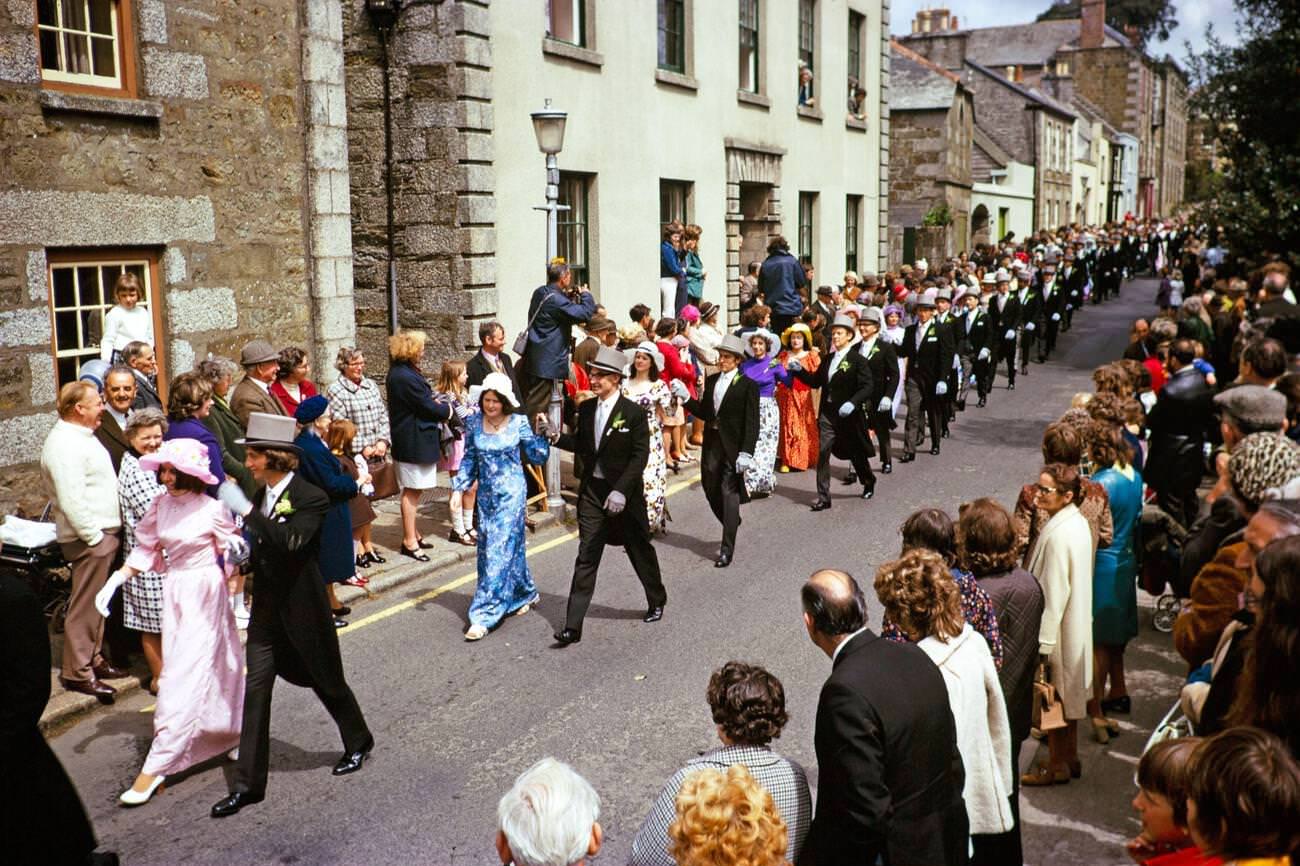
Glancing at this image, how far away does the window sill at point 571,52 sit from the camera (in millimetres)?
15875

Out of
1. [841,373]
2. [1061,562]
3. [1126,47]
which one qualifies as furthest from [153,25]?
[1126,47]

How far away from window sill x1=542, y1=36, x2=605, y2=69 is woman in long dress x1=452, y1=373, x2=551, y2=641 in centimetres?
828

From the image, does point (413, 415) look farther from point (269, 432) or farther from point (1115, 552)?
point (1115, 552)

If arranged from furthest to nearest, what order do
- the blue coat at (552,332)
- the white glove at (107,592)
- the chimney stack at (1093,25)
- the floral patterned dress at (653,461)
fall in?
the chimney stack at (1093,25), the blue coat at (552,332), the floral patterned dress at (653,461), the white glove at (107,592)

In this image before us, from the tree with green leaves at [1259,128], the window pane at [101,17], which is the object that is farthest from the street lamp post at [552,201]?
the tree with green leaves at [1259,128]

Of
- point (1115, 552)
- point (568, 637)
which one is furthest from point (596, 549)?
point (1115, 552)

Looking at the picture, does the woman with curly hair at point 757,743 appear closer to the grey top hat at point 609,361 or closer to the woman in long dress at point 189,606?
the woman in long dress at point 189,606

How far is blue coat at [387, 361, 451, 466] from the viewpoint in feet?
35.5

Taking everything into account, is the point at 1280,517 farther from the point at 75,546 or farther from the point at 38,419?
the point at 38,419

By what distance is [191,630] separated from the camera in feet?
21.4

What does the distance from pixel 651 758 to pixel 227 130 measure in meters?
7.81

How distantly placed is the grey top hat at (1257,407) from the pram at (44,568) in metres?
7.47

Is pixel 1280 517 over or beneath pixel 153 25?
beneath

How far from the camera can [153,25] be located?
422 inches
